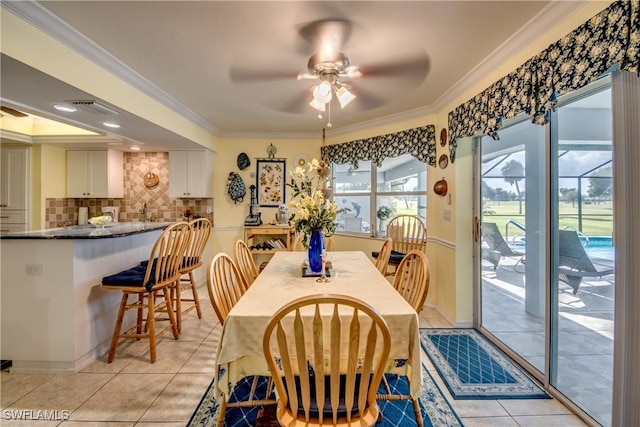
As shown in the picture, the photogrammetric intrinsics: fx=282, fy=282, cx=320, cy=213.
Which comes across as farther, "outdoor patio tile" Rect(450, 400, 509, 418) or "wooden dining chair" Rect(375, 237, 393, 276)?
"wooden dining chair" Rect(375, 237, 393, 276)

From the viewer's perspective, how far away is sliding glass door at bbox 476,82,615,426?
174 cm

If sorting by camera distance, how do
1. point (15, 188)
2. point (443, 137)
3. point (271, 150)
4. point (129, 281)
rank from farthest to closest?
point (271, 150) → point (15, 188) → point (443, 137) → point (129, 281)

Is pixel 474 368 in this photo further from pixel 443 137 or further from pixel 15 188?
pixel 15 188

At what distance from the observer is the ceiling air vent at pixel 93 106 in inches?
93.7

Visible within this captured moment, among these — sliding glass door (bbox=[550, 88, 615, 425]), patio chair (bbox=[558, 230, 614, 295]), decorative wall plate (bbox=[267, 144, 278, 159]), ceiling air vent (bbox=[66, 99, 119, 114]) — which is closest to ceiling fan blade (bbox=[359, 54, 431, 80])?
sliding glass door (bbox=[550, 88, 615, 425])

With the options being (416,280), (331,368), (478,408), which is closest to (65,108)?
(331,368)

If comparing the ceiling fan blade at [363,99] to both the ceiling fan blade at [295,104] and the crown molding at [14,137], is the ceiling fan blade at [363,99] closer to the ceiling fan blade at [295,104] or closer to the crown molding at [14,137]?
the ceiling fan blade at [295,104]

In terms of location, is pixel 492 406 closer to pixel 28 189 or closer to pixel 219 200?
pixel 219 200

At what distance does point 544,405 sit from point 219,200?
15.1 feet

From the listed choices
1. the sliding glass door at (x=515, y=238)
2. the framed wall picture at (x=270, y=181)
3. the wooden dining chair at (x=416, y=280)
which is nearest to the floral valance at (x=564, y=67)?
the sliding glass door at (x=515, y=238)

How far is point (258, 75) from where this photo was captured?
260cm

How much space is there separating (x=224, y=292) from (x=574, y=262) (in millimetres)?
2365

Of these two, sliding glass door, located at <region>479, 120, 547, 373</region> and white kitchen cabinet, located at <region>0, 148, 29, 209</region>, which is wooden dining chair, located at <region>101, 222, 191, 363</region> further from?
white kitchen cabinet, located at <region>0, 148, 29, 209</region>

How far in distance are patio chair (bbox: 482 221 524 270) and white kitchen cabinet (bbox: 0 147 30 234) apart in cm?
618
